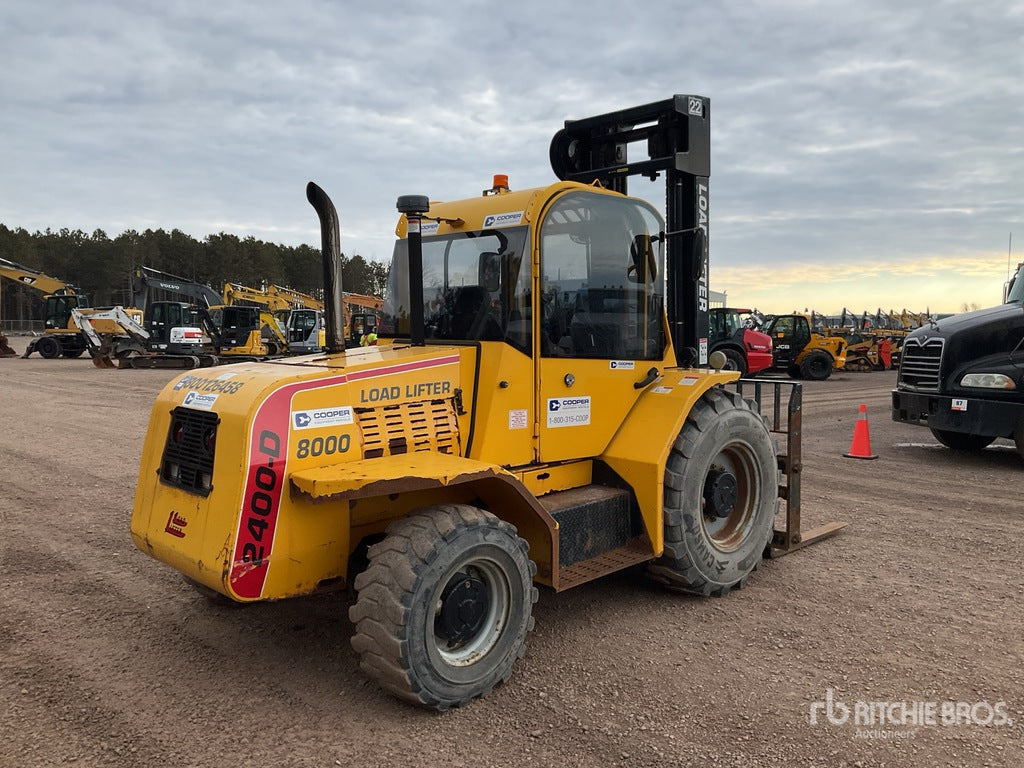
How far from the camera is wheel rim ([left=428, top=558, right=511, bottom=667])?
11.5 feet

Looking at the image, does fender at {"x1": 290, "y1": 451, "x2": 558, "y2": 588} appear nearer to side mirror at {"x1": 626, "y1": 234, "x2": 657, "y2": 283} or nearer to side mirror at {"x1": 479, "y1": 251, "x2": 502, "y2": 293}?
side mirror at {"x1": 479, "y1": 251, "x2": 502, "y2": 293}

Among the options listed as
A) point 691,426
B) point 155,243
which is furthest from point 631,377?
point 155,243

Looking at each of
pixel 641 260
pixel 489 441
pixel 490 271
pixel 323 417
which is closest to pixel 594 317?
pixel 641 260

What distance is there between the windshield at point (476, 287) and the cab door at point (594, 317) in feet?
0.50

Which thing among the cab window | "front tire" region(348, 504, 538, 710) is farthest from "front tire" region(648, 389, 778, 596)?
"front tire" region(348, 504, 538, 710)

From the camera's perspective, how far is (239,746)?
322 cm

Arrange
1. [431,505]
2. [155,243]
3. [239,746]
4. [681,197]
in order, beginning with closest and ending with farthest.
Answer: [239,746] < [431,505] < [681,197] < [155,243]

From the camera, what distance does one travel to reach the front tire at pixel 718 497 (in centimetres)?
470

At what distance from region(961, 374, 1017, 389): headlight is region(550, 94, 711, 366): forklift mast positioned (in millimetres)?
5494

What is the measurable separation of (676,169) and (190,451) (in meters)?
3.72

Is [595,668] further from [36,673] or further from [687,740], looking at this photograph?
[36,673]

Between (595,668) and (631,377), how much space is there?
1.85 meters

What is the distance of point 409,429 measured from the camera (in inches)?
154

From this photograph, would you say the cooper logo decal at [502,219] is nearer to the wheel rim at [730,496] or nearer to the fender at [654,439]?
the fender at [654,439]
